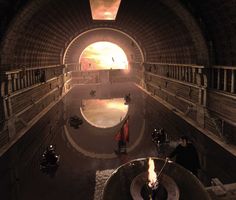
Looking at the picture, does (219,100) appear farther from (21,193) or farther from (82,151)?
(21,193)

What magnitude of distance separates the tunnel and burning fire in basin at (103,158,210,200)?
99 mm

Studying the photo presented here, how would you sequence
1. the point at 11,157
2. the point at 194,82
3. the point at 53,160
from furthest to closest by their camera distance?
1. the point at 194,82
2. the point at 11,157
3. the point at 53,160

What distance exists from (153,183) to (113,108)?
1581cm

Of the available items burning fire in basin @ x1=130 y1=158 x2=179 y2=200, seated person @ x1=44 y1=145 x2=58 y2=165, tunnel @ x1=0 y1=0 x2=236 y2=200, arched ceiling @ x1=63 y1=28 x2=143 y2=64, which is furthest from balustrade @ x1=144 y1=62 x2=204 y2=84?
arched ceiling @ x1=63 y1=28 x2=143 y2=64

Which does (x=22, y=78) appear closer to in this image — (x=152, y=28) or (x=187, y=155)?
(x=152, y=28)

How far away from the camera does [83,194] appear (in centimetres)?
661

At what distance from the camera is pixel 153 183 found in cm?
363

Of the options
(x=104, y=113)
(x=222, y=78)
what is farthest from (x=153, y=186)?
(x=104, y=113)

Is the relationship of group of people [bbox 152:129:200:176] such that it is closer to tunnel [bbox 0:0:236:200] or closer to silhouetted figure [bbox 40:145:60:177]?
tunnel [bbox 0:0:236:200]

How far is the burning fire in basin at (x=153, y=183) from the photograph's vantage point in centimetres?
368

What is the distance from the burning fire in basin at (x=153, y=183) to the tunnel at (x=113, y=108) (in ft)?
0.33

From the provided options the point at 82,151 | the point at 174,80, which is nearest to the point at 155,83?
the point at 174,80

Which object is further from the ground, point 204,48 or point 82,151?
point 204,48

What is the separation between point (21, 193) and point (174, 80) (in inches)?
548
